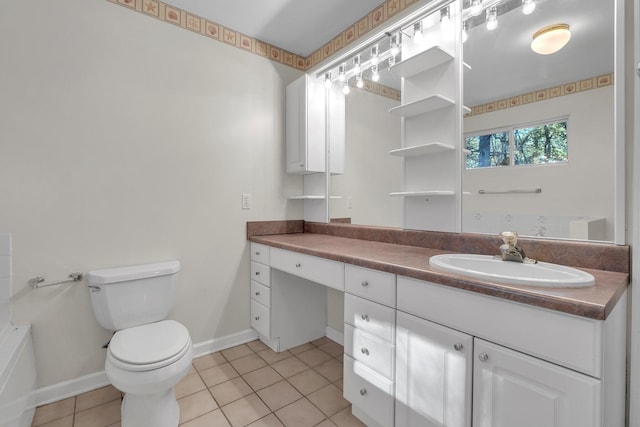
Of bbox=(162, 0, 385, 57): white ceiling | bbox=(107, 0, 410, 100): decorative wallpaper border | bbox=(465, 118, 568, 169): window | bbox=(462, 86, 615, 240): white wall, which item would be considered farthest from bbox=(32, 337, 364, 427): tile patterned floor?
bbox=(162, 0, 385, 57): white ceiling

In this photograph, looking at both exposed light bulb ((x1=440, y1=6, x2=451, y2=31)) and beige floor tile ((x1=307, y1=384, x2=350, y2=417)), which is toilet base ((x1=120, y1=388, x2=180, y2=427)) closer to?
beige floor tile ((x1=307, y1=384, x2=350, y2=417))

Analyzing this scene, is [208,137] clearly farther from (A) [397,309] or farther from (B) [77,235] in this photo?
(A) [397,309]

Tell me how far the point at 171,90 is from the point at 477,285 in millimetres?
2094

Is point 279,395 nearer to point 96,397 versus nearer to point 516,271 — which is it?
point 96,397

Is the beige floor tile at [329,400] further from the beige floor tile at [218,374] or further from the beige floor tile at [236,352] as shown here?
the beige floor tile at [236,352]

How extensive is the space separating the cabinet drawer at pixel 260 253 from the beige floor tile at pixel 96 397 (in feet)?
3.67

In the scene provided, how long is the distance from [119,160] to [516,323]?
7.00 feet

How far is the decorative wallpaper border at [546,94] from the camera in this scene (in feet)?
3.66

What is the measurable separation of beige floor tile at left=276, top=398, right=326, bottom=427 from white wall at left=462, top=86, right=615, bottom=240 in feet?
4.51

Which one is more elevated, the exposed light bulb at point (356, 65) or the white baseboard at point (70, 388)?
the exposed light bulb at point (356, 65)

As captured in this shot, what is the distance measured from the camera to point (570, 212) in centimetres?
119

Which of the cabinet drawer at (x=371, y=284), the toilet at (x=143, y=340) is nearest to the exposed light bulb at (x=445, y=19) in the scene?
the cabinet drawer at (x=371, y=284)

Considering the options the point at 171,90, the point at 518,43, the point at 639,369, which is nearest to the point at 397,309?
the point at 639,369

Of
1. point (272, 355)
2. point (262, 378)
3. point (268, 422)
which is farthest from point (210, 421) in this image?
point (272, 355)
